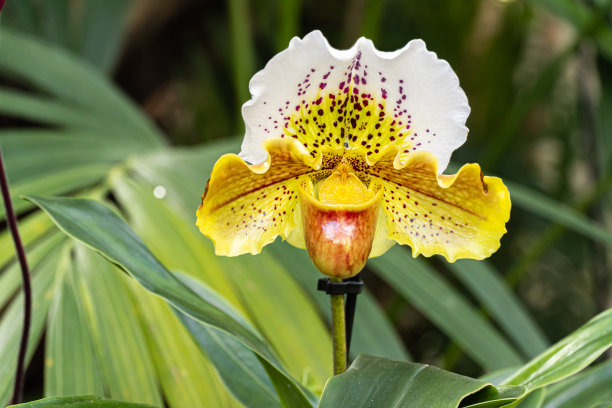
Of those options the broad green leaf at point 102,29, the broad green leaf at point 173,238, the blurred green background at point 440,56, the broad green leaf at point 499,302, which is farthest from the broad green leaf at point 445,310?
the broad green leaf at point 102,29

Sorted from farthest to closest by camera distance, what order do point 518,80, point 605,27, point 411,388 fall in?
point 518,80 < point 605,27 < point 411,388

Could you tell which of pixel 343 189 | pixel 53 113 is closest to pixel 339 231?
pixel 343 189

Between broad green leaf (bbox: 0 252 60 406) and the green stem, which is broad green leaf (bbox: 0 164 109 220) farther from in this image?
the green stem

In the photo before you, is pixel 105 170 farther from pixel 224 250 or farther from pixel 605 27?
pixel 605 27

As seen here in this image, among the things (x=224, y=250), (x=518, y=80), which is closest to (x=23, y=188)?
(x=224, y=250)

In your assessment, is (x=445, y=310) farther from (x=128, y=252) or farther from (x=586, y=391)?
(x=128, y=252)

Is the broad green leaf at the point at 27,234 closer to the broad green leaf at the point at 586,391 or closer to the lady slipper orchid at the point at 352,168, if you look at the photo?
the lady slipper orchid at the point at 352,168
